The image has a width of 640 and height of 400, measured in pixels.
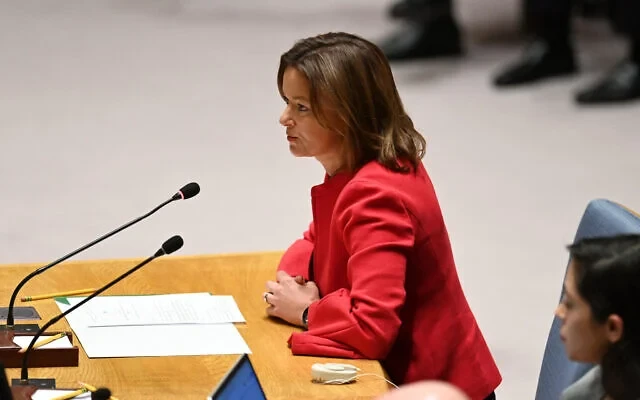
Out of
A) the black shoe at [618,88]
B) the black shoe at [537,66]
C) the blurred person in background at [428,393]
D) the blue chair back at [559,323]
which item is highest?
the blurred person in background at [428,393]

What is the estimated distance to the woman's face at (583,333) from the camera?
6.84ft

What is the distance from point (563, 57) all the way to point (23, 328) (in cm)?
599

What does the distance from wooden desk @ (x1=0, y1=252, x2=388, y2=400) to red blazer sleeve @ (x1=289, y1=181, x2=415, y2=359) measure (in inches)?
1.8

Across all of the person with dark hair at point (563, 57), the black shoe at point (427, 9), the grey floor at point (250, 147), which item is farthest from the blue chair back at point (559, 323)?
the black shoe at point (427, 9)

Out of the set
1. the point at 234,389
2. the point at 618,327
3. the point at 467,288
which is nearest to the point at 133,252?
the point at 467,288

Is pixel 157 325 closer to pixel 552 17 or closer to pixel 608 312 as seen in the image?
Result: pixel 608 312

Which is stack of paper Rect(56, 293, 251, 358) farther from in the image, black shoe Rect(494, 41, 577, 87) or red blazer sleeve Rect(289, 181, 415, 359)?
black shoe Rect(494, 41, 577, 87)

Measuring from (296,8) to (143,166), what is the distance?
161 inches

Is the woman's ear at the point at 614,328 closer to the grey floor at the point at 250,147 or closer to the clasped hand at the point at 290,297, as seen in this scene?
the clasped hand at the point at 290,297

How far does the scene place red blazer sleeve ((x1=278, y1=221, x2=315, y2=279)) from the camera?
3.25m

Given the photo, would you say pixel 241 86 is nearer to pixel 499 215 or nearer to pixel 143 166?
pixel 143 166

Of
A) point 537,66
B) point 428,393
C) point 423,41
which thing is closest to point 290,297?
point 428,393

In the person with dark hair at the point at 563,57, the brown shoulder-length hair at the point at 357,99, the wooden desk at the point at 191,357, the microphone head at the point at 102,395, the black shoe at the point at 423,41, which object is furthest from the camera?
the black shoe at the point at 423,41

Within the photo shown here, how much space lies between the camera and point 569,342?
2121mm
